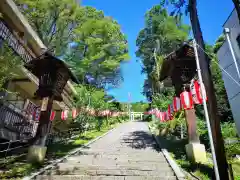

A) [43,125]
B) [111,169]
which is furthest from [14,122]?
[111,169]

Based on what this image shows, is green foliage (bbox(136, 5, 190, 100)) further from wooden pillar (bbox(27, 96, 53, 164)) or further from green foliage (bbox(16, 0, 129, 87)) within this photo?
wooden pillar (bbox(27, 96, 53, 164))

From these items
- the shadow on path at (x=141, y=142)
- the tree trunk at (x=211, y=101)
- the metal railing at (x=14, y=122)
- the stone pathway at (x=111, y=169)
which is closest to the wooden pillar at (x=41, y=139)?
the stone pathway at (x=111, y=169)

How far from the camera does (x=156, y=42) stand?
1186 inches

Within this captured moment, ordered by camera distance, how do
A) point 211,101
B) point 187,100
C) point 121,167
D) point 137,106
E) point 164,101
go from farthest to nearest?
1. point 137,106
2. point 164,101
3. point 187,100
4. point 121,167
5. point 211,101

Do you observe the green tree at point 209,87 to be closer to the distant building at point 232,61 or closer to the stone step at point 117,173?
the stone step at point 117,173

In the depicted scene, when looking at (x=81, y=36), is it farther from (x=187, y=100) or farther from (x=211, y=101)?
(x=211, y=101)

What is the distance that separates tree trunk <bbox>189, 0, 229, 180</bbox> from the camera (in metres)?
4.39

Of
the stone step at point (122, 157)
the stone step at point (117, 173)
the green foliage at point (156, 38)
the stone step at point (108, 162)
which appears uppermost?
the green foliage at point (156, 38)

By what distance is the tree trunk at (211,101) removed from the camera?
14.4 ft

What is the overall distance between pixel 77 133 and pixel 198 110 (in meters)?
11.3

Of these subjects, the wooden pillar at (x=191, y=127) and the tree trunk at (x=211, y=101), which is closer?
the tree trunk at (x=211, y=101)

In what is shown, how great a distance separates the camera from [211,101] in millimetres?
4902

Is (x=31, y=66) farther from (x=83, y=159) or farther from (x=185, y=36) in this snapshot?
(x=185, y=36)

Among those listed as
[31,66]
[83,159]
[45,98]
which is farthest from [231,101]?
[31,66]
